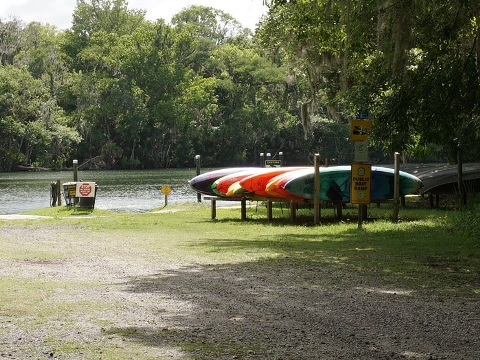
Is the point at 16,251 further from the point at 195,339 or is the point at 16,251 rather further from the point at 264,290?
the point at 195,339

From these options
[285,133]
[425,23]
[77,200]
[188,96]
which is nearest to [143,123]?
[188,96]

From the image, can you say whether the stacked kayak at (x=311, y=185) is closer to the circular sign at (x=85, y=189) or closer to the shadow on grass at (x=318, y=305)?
the circular sign at (x=85, y=189)

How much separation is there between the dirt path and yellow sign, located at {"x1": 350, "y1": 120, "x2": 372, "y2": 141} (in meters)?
6.01

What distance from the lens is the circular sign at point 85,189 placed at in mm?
28492

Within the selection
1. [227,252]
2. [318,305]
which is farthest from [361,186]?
[318,305]

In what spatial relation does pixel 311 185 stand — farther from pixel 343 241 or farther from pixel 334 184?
pixel 343 241

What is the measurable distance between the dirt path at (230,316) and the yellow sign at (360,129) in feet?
19.7

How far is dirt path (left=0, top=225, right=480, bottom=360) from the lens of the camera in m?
6.66

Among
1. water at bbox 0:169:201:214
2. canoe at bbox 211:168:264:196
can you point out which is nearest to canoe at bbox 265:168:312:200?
canoe at bbox 211:168:264:196

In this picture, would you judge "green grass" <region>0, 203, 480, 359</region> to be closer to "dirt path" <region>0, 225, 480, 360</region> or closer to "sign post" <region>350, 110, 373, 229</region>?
"dirt path" <region>0, 225, 480, 360</region>

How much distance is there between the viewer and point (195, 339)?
22.9 ft

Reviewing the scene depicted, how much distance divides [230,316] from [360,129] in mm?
10228

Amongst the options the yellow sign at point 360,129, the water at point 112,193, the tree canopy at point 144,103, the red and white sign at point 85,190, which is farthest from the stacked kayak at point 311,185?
the tree canopy at point 144,103

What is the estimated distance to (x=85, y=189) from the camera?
28656 millimetres
